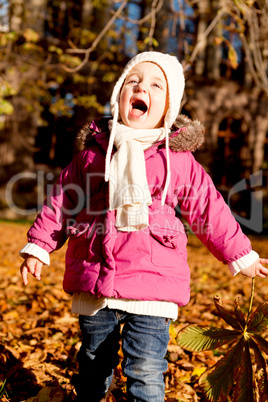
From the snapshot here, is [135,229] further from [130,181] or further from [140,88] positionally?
[140,88]

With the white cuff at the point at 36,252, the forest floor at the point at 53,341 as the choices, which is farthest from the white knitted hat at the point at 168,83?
the forest floor at the point at 53,341

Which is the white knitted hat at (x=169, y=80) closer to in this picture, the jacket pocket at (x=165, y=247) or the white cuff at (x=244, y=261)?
the jacket pocket at (x=165, y=247)

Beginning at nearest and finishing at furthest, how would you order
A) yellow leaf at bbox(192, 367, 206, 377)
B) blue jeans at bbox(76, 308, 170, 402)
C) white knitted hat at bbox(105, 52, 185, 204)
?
blue jeans at bbox(76, 308, 170, 402)
white knitted hat at bbox(105, 52, 185, 204)
yellow leaf at bbox(192, 367, 206, 377)

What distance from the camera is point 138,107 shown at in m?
1.85

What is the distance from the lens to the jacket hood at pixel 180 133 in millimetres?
1782

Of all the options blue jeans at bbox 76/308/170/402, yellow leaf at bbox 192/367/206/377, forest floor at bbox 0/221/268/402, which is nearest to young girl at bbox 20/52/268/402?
blue jeans at bbox 76/308/170/402

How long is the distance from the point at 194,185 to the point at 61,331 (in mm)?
1803

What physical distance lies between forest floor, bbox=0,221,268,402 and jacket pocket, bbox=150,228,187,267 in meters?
0.81

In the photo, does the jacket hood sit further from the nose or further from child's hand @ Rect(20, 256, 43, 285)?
child's hand @ Rect(20, 256, 43, 285)

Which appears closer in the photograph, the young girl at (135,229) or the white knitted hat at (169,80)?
the young girl at (135,229)

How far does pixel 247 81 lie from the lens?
1595cm

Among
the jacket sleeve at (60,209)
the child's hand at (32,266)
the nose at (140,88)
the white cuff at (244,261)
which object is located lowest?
the child's hand at (32,266)

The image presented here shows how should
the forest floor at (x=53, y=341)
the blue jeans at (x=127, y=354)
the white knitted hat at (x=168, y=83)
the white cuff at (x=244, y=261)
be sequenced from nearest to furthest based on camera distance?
the blue jeans at (x=127, y=354)
the white cuff at (x=244, y=261)
the white knitted hat at (x=168, y=83)
the forest floor at (x=53, y=341)

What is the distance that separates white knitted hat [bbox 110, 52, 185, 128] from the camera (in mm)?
1837
